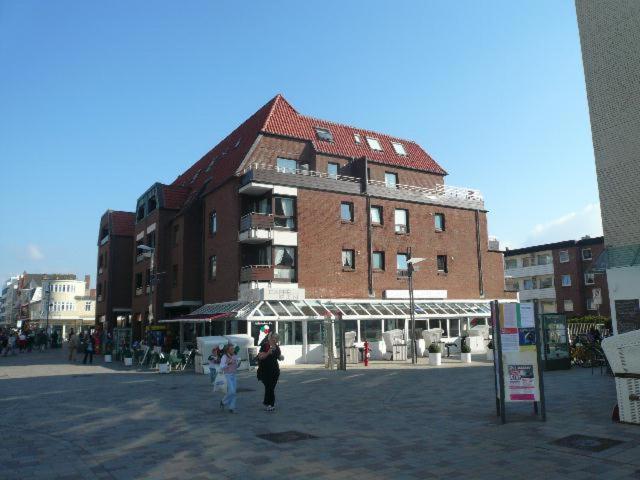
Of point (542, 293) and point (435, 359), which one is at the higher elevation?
point (542, 293)

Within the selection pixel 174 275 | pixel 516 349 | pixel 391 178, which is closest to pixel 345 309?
pixel 391 178

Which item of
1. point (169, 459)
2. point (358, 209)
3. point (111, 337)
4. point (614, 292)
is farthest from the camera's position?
point (111, 337)

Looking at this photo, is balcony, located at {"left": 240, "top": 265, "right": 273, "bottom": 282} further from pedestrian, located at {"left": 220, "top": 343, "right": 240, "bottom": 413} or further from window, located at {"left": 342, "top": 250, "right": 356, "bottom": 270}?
pedestrian, located at {"left": 220, "top": 343, "right": 240, "bottom": 413}

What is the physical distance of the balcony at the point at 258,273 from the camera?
29.5 metres

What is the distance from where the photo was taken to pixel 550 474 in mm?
7082

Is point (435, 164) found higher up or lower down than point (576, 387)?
higher up

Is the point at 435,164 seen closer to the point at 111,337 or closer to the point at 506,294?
the point at 506,294

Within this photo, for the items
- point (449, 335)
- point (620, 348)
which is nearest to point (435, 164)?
point (449, 335)

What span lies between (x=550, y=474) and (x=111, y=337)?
34.5 meters

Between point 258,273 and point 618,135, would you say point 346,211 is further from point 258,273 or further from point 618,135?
point 618,135

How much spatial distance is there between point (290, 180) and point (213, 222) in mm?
6747

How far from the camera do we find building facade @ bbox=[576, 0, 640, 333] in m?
17.3

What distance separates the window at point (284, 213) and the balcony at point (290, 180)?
0.95 meters

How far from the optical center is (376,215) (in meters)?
34.9
